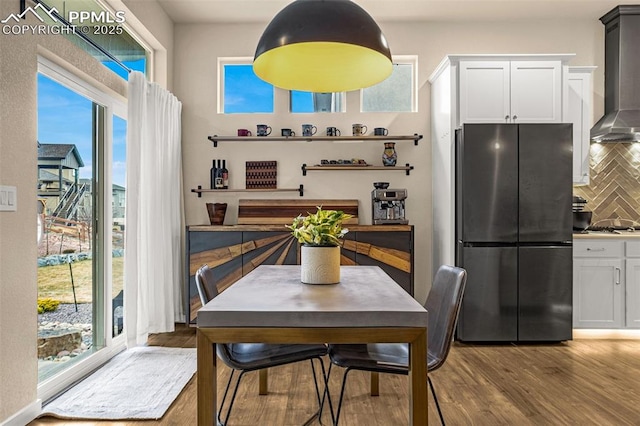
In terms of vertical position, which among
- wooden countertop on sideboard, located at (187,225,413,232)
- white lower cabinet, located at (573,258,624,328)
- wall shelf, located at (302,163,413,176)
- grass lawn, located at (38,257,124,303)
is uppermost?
wall shelf, located at (302,163,413,176)

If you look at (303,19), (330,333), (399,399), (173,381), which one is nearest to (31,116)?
(303,19)

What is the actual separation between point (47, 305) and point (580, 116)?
4764mm

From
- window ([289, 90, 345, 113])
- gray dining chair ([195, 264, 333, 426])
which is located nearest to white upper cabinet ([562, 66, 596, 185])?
window ([289, 90, 345, 113])

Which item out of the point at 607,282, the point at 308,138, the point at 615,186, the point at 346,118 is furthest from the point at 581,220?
the point at 308,138

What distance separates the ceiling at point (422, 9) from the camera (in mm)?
4402

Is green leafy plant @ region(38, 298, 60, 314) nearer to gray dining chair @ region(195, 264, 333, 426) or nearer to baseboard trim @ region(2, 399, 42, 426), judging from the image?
baseboard trim @ region(2, 399, 42, 426)

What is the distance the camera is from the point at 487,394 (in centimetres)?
291

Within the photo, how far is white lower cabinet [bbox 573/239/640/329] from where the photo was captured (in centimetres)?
414

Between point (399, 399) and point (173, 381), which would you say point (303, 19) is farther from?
point (173, 381)

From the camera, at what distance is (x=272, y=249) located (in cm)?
432

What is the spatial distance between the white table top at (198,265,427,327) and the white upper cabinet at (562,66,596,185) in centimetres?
328

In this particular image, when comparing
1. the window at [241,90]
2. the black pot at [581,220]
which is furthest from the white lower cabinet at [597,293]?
the window at [241,90]

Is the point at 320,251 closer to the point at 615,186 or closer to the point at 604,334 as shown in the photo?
the point at 604,334

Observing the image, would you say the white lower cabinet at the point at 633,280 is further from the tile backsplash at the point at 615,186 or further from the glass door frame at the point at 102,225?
the glass door frame at the point at 102,225
